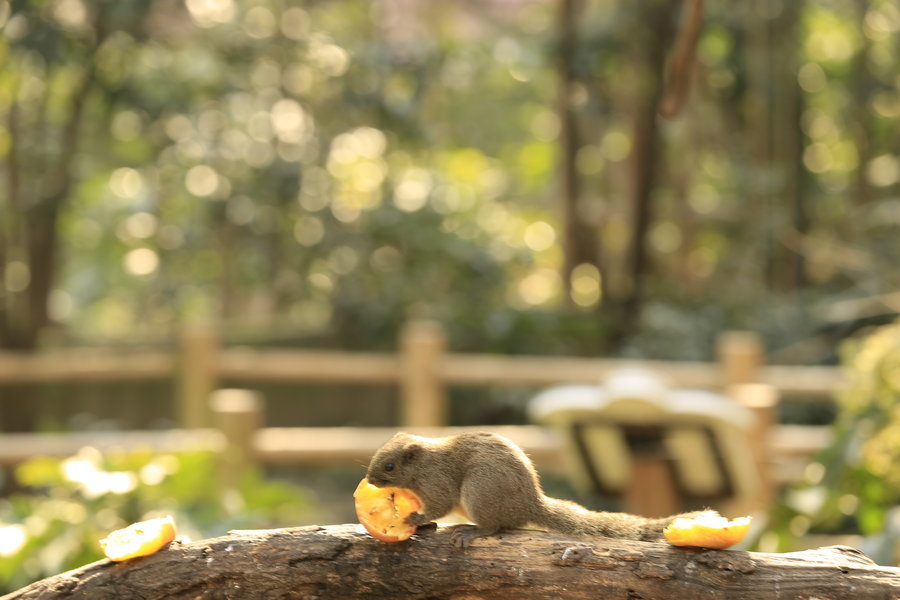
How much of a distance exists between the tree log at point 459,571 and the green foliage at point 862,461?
6.33ft

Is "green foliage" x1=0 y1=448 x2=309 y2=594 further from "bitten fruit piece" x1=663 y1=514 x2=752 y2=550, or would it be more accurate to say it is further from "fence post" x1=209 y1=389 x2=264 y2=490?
"bitten fruit piece" x1=663 y1=514 x2=752 y2=550

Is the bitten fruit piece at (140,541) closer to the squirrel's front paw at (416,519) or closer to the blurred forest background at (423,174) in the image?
the squirrel's front paw at (416,519)

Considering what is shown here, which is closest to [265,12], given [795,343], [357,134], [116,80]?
[357,134]

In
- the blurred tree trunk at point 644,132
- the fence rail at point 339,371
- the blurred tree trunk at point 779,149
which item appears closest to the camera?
the fence rail at point 339,371

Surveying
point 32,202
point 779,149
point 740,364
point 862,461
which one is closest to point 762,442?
point 740,364

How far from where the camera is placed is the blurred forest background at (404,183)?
22.6 ft

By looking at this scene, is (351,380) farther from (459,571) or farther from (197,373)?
(459,571)

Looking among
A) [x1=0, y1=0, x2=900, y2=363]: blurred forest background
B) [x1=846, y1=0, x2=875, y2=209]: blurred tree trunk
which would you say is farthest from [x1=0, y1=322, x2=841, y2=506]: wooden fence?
[x1=846, y1=0, x2=875, y2=209]: blurred tree trunk

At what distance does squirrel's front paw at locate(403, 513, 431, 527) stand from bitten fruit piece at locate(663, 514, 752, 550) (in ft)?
1.27

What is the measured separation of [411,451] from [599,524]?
33cm

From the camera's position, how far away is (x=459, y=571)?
1.71 m

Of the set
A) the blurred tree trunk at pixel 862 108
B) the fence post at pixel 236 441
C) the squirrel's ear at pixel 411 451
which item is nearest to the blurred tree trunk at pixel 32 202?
the fence post at pixel 236 441

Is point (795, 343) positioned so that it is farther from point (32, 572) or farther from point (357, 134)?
point (32, 572)

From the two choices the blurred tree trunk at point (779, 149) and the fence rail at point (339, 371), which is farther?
the blurred tree trunk at point (779, 149)
